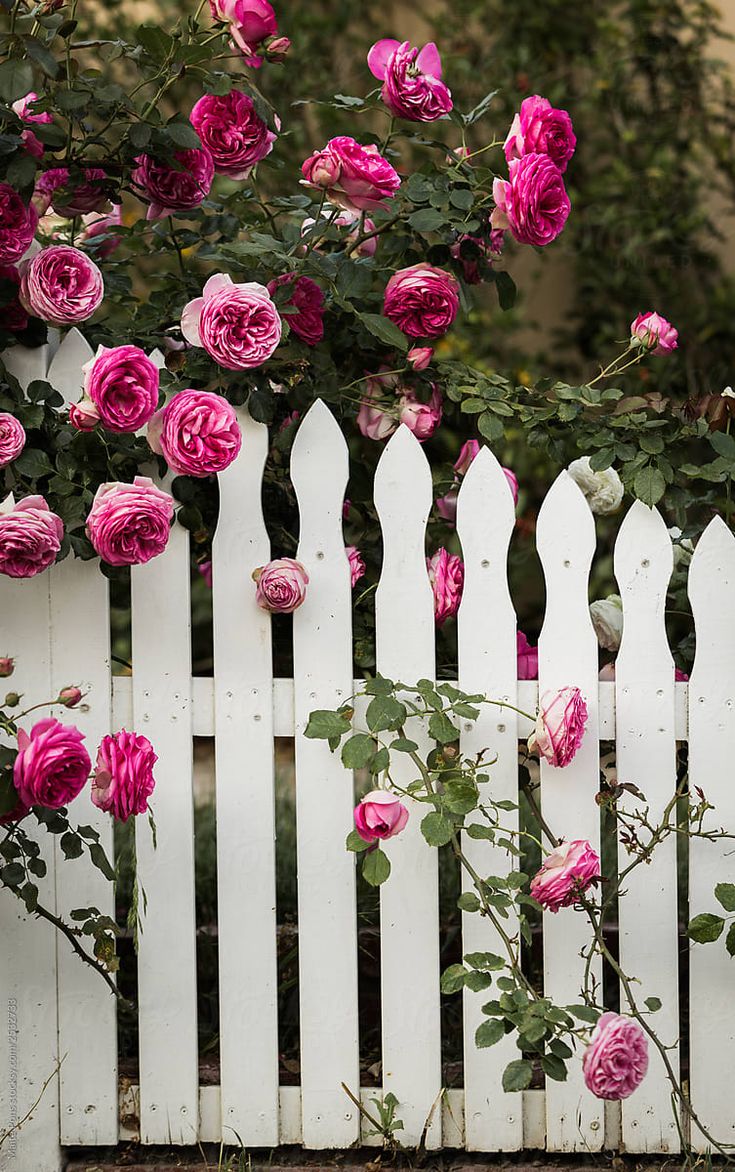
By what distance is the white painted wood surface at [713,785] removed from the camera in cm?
190

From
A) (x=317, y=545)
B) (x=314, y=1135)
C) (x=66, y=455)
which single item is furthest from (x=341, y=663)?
(x=314, y=1135)

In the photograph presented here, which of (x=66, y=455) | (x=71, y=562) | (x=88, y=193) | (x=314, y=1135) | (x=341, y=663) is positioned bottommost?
(x=314, y=1135)

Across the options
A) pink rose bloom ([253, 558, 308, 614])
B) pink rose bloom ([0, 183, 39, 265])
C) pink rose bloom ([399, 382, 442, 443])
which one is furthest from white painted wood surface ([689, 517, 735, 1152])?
pink rose bloom ([0, 183, 39, 265])

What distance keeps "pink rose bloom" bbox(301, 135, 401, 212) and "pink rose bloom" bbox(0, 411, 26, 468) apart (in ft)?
1.88

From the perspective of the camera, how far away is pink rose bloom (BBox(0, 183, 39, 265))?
5.77 feet

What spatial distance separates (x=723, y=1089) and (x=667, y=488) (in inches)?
36.8

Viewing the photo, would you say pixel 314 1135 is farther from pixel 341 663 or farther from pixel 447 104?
pixel 447 104

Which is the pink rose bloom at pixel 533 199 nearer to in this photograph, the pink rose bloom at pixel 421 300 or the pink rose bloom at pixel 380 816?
the pink rose bloom at pixel 421 300

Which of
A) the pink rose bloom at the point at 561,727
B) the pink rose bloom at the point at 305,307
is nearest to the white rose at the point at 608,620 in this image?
the pink rose bloom at the point at 561,727

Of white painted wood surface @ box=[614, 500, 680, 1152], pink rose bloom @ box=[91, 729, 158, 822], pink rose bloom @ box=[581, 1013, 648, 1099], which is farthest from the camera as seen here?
white painted wood surface @ box=[614, 500, 680, 1152]

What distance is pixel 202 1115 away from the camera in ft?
6.41

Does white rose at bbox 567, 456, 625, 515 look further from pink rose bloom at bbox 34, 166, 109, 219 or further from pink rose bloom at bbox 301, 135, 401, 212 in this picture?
pink rose bloom at bbox 34, 166, 109, 219

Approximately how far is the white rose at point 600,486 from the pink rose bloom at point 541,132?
476mm

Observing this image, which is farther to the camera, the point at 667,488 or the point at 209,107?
the point at 667,488
